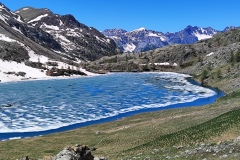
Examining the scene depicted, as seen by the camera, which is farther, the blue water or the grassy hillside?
the blue water

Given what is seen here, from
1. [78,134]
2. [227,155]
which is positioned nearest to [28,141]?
[78,134]

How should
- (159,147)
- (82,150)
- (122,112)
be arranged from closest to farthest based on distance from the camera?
(82,150), (159,147), (122,112)

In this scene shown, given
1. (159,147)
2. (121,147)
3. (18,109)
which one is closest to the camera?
(159,147)

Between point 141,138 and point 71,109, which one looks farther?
point 71,109

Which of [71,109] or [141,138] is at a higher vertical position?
[141,138]

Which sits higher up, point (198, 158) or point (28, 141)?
point (198, 158)

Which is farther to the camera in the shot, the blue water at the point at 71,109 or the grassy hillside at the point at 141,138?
the blue water at the point at 71,109

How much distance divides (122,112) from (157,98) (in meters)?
26.9

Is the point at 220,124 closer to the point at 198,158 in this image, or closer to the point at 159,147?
the point at 159,147

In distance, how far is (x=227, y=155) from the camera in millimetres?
25438

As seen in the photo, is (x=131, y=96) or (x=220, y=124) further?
(x=131, y=96)

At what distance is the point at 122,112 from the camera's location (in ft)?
266

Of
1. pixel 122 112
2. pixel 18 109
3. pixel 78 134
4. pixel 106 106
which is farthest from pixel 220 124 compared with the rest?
pixel 18 109

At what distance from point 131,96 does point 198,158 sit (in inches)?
3340
